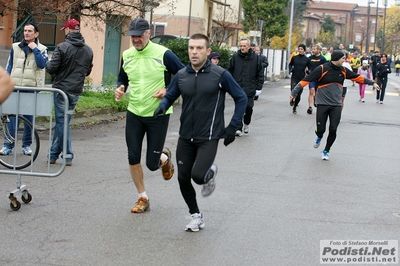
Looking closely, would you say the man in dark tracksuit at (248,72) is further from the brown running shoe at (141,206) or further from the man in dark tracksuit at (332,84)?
the brown running shoe at (141,206)

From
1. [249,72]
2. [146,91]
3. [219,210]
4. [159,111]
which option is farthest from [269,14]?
[159,111]

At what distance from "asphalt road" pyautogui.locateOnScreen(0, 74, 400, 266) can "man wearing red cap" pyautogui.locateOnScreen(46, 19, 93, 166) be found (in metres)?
0.59

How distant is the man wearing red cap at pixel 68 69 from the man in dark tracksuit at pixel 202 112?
3.62 m

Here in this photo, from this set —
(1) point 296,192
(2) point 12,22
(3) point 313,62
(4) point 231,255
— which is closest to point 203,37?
(4) point 231,255

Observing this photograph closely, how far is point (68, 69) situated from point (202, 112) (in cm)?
409

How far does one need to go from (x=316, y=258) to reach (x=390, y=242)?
101 centimetres

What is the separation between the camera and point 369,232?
287 inches

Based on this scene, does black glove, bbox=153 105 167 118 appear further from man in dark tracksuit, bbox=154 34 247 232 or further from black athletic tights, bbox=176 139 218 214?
black athletic tights, bbox=176 139 218 214

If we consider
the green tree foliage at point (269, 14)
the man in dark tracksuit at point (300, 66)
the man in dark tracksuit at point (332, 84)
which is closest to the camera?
the man in dark tracksuit at point (332, 84)

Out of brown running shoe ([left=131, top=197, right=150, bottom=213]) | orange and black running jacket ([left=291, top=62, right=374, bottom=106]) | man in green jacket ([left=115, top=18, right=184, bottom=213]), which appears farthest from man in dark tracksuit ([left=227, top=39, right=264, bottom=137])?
brown running shoe ([left=131, top=197, right=150, bottom=213])

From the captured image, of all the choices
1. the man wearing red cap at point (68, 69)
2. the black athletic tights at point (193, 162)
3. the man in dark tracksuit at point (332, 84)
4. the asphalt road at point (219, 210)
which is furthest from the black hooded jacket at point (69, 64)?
the black athletic tights at point (193, 162)

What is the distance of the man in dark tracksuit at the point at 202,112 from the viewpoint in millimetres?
6855

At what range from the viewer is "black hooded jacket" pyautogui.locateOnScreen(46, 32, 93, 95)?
1036cm

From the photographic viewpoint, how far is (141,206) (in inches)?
305
